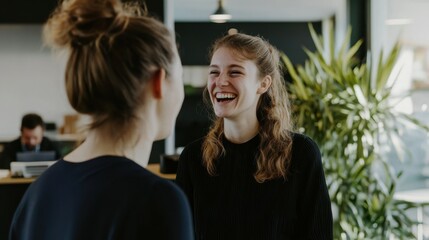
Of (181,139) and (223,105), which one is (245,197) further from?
(181,139)

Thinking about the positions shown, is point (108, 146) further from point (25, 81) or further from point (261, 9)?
point (261, 9)

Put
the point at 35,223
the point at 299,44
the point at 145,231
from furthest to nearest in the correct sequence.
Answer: the point at 299,44, the point at 35,223, the point at 145,231

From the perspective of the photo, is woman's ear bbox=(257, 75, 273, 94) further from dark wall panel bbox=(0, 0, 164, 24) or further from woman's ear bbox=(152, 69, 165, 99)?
dark wall panel bbox=(0, 0, 164, 24)

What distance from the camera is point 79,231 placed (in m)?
1.15

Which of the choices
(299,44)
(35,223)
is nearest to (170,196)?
(35,223)

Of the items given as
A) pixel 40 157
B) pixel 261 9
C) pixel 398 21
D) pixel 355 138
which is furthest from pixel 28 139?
pixel 261 9

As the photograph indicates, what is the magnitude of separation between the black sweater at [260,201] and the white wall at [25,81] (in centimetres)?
608

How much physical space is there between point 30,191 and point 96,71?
29 centimetres

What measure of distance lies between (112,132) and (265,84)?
144 cm

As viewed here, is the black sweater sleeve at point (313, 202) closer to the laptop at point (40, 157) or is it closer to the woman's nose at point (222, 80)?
the woman's nose at point (222, 80)

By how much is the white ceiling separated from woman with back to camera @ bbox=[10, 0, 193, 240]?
22.1 feet

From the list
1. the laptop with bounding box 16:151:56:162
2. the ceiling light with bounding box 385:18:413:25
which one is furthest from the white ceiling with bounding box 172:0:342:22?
the laptop with bounding box 16:151:56:162

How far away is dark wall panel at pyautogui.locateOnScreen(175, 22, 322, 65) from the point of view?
9773 millimetres

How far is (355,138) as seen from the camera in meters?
5.17
